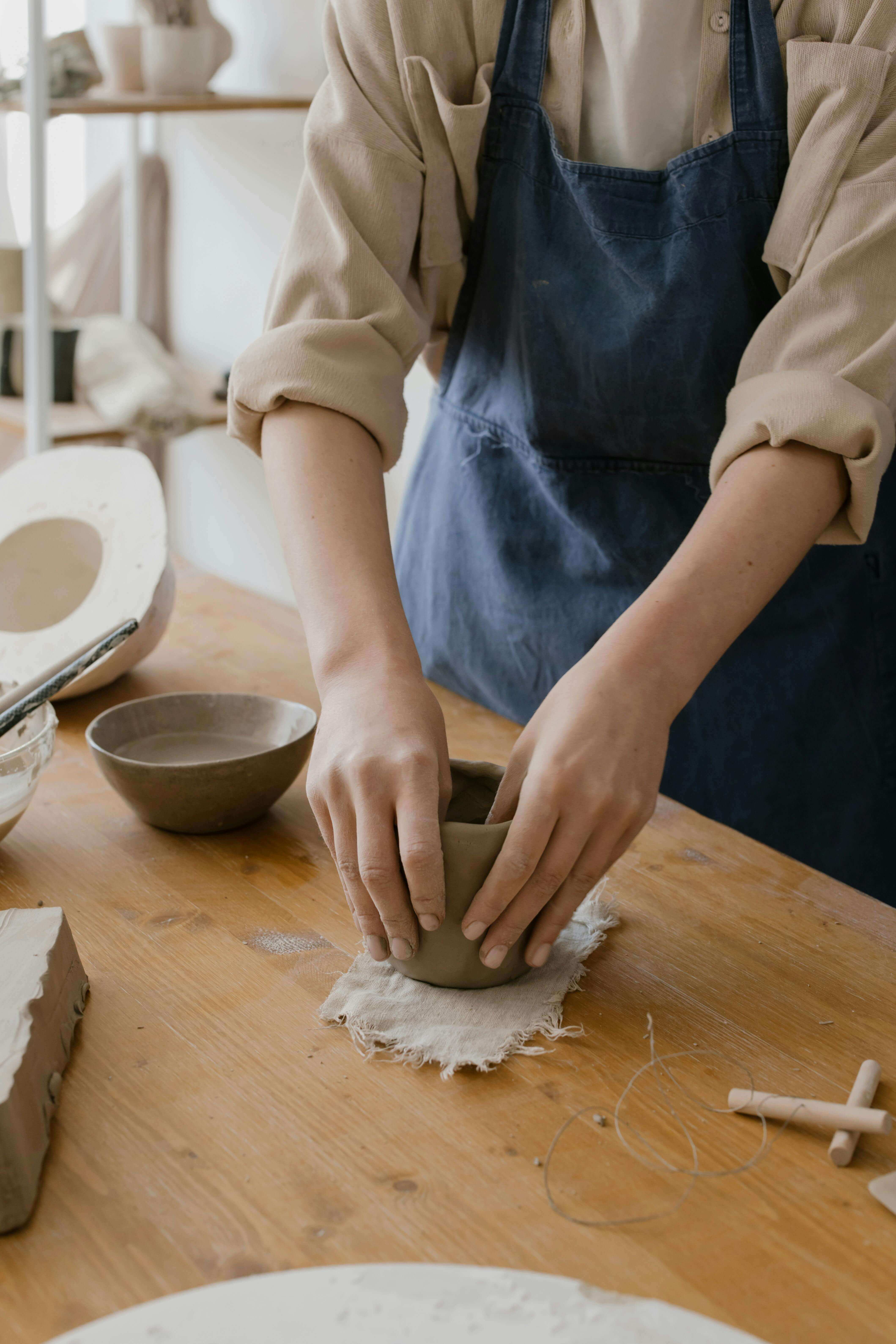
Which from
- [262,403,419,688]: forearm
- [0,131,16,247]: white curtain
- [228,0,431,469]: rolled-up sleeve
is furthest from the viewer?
[0,131,16,247]: white curtain

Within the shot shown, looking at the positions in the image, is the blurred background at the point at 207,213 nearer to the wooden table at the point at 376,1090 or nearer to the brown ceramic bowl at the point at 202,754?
the brown ceramic bowl at the point at 202,754

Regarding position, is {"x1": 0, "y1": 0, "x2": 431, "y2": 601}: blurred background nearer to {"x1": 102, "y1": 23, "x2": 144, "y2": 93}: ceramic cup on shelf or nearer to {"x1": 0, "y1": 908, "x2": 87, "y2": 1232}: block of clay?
{"x1": 102, "y1": 23, "x2": 144, "y2": 93}: ceramic cup on shelf

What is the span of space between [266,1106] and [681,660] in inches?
15.3

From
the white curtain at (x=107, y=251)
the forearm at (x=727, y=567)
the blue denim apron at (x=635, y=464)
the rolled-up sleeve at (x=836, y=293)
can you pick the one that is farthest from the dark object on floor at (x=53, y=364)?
the forearm at (x=727, y=567)

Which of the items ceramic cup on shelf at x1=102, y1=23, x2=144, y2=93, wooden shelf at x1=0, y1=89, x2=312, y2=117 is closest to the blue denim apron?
wooden shelf at x1=0, y1=89, x2=312, y2=117

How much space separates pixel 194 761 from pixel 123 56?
2.10 metres

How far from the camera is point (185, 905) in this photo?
0.84m

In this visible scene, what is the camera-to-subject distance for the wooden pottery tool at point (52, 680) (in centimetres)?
91

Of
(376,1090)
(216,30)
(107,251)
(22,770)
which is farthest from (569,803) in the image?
(107,251)

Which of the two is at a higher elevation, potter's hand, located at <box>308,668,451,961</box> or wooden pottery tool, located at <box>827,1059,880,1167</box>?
potter's hand, located at <box>308,668,451,961</box>

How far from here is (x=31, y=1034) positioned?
623mm

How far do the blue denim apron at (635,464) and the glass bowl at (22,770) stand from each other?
50 centimetres

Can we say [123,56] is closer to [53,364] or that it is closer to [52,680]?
[53,364]

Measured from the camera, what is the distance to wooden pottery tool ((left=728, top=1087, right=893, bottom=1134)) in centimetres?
62
